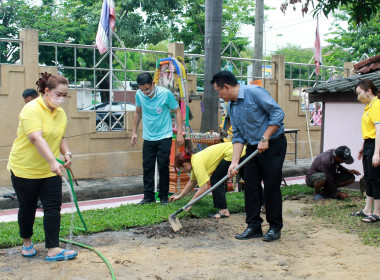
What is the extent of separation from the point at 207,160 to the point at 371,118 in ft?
6.83

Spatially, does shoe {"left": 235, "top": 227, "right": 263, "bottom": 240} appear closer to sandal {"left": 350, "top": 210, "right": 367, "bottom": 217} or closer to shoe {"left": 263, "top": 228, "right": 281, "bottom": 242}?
shoe {"left": 263, "top": 228, "right": 281, "bottom": 242}

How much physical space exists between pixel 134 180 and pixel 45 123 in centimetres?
568

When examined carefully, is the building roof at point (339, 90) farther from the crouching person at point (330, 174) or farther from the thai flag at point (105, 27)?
the thai flag at point (105, 27)

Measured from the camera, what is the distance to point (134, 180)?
9.80 meters

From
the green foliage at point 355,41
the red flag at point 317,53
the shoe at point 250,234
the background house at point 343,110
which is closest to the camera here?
the shoe at point 250,234

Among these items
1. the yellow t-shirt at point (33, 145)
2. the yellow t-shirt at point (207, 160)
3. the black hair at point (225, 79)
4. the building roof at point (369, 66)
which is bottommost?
the yellow t-shirt at point (207, 160)

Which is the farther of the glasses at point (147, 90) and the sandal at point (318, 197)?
the sandal at point (318, 197)

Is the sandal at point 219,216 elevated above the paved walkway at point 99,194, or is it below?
above

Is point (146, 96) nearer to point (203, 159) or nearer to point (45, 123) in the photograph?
point (203, 159)

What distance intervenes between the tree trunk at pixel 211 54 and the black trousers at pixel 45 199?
4.84 meters

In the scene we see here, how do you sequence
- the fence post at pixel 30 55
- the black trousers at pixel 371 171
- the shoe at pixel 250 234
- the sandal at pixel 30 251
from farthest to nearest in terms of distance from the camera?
the fence post at pixel 30 55 → the black trousers at pixel 371 171 → the shoe at pixel 250 234 → the sandal at pixel 30 251

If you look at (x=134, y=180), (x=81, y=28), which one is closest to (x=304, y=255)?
(x=134, y=180)

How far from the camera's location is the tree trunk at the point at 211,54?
27.9 ft

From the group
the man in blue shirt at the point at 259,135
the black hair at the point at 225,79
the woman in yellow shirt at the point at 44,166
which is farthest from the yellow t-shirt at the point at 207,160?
the woman in yellow shirt at the point at 44,166
